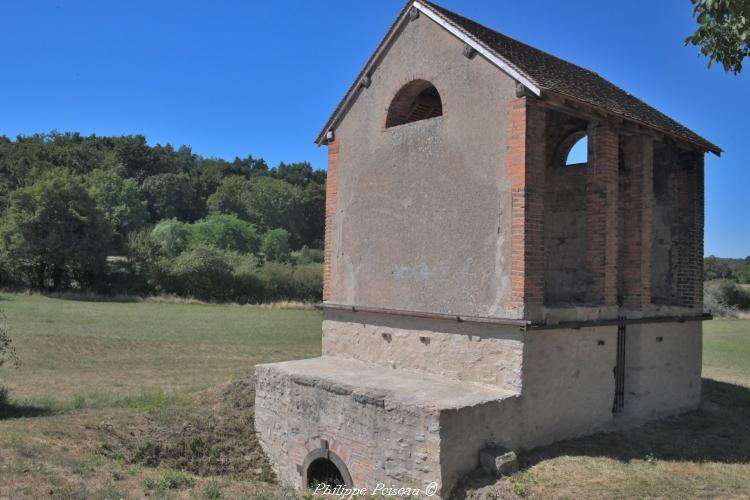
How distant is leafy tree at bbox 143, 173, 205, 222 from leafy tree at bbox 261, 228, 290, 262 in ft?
42.2

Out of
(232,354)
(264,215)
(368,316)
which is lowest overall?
(232,354)

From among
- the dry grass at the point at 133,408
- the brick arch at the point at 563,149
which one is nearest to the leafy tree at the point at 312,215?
the dry grass at the point at 133,408

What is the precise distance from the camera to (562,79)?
32.9ft

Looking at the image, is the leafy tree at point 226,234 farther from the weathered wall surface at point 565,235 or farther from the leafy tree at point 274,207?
the weathered wall surface at point 565,235

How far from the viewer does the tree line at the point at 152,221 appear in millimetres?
38531

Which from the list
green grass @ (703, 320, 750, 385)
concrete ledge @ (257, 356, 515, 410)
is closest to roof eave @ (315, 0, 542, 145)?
concrete ledge @ (257, 356, 515, 410)

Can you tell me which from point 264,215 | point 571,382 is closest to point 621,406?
point 571,382

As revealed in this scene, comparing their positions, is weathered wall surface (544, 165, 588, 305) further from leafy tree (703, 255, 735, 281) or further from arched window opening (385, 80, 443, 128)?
leafy tree (703, 255, 735, 281)

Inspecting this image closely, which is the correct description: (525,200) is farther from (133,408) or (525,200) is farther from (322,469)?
(133,408)

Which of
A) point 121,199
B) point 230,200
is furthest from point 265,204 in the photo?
point 121,199

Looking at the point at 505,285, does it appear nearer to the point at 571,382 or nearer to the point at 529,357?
the point at 529,357

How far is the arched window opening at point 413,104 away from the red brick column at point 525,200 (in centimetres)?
237

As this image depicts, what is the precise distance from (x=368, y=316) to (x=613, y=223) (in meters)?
4.80

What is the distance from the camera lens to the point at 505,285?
902 cm
